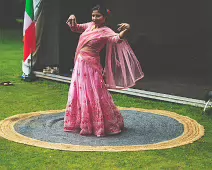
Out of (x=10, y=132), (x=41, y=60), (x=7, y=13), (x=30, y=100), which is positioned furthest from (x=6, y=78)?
(x=7, y=13)

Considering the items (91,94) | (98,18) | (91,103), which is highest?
(98,18)

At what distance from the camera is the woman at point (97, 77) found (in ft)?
19.7

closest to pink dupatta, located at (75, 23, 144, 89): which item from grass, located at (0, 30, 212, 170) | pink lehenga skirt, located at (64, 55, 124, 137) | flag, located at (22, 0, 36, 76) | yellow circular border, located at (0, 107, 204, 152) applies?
pink lehenga skirt, located at (64, 55, 124, 137)

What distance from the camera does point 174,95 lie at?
8664 mm

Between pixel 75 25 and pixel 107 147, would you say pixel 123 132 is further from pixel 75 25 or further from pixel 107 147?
pixel 75 25

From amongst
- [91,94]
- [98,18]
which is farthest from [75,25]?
[91,94]

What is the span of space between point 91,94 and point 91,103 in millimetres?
109

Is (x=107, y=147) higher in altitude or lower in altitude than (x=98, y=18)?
lower

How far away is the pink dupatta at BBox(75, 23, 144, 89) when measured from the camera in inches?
240

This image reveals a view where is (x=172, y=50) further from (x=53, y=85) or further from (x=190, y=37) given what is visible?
(x=53, y=85)

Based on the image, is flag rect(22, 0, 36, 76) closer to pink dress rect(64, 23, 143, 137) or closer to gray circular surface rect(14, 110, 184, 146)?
gray circular surface rect(14, 110, 184, 146)

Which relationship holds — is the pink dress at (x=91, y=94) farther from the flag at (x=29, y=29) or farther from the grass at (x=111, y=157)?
the flag at (x=29, y=29)

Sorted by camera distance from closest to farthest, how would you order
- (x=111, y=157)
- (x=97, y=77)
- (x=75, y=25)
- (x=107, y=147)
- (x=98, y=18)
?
1. (x=111, y=157)
2. (x=107, y=147)
3. (x=98, y=18)
4. (x=97, y=77)
5. (x=75, y=25)

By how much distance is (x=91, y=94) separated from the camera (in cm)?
608
